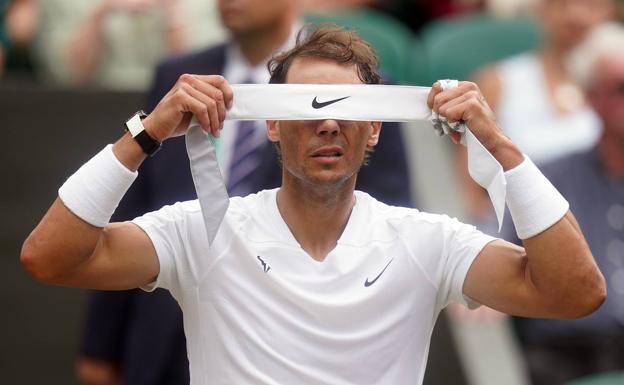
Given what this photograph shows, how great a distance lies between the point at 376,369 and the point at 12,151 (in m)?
4.17

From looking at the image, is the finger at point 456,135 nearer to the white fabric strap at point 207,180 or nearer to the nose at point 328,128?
the nose at point 328,128

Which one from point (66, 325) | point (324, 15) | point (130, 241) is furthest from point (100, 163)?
point (324, 15)

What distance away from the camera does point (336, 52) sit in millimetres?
3924

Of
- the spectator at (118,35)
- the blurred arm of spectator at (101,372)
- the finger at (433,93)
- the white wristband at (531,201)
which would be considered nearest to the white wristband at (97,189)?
the finger at (433,93)

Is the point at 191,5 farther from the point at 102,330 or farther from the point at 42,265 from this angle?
the point at 42,265

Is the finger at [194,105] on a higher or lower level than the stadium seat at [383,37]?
higher

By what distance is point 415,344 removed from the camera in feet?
12.7

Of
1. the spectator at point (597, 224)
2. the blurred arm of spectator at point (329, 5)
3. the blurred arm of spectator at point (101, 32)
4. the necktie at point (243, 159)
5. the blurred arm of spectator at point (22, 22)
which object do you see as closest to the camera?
the necktie at point (243, 159)

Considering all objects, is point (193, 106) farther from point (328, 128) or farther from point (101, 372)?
point (101, 372)

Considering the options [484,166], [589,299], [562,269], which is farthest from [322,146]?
[589,299]

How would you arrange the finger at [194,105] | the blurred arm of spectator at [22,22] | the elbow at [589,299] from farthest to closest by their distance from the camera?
the blurred arm of spectator at [22,22] < the elbow at [589,299] < the finger at [194,105]

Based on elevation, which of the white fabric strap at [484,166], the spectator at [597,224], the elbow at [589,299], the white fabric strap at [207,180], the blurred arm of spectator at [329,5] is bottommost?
the spectator at [597,224]

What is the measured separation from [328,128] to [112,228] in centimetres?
58

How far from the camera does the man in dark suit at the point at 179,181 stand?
5.15 metres
